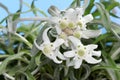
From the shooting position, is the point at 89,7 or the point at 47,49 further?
the point at 89,7

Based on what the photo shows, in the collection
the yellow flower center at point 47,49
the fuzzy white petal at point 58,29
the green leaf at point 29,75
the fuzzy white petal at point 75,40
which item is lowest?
the green leaf at point 29,75

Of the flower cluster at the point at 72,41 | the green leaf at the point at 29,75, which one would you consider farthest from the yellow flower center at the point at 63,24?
the green leaf at the point at 29,75

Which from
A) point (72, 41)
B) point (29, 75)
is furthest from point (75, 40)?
point (29, 75)

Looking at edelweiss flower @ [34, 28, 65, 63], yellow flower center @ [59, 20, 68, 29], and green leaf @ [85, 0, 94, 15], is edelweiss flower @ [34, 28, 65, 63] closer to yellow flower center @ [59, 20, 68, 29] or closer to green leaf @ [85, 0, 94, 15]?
yellow flower center @ [59, 20, 68, 29]

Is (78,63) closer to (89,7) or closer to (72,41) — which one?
(72,41)

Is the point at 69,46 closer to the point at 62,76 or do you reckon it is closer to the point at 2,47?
the point at 62,76

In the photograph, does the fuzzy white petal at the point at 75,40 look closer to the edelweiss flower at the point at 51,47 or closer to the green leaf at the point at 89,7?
the edelweiss flower at the point at 51,47

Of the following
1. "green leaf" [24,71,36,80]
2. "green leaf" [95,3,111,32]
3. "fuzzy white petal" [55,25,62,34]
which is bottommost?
"green leaf" [24,71,36,80]

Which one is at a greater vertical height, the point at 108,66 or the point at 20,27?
the point at 20,27

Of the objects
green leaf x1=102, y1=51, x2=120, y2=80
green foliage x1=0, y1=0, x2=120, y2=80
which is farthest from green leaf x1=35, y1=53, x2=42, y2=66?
green leaf x1=102, y1=51, x2=120, y2=80

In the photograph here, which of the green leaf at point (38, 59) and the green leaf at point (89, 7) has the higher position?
the green leaf at point (89, 7)

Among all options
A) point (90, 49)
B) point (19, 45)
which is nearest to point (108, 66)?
point (90, 49)
